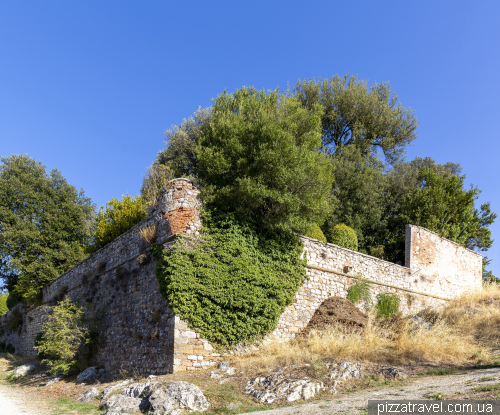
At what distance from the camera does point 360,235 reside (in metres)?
22.1

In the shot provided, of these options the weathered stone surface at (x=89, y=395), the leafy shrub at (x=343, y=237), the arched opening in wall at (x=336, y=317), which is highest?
the leafy shrub at (x=343, y=237)

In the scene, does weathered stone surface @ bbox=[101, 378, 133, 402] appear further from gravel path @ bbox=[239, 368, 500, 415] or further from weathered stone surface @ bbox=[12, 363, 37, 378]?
weathered stone surface @ bbox=[12, 363, 37, 378]

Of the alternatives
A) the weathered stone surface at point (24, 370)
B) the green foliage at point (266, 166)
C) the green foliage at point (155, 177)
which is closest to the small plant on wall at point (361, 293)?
the green foliage at point (266, 166)

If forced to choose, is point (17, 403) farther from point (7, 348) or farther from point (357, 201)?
point (357, 201)

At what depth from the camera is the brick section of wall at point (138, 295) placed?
10.9 m

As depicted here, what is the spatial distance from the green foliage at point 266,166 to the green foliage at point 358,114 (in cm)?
1265

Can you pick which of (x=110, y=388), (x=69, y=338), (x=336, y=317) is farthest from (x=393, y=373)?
(x=69, y=338)

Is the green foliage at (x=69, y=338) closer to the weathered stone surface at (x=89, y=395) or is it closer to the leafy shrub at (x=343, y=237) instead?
the weathered stone surface at (x=89, y=395)

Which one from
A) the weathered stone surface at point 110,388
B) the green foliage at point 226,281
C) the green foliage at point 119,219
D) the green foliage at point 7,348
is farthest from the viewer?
the green foliage at point 7,348

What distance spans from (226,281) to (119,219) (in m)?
8.99

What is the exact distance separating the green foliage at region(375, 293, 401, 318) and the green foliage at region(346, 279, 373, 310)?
501 mm

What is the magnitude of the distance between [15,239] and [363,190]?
64.9 ft

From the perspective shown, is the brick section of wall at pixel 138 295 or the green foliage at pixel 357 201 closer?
the brick section of wall at pixel 138 295

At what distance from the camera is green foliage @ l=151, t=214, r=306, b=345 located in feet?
34.8
